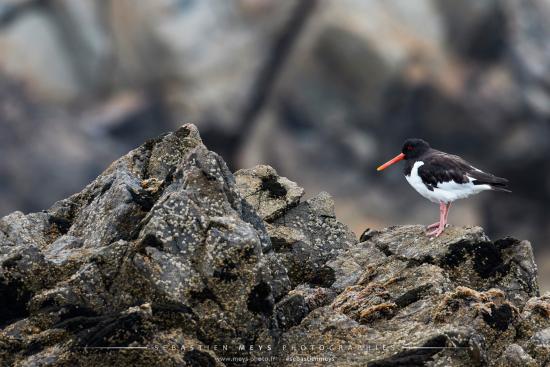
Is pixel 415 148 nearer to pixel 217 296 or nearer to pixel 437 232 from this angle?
pixel 437 232

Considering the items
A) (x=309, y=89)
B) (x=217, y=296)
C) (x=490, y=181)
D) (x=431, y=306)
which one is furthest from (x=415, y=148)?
(x=309, y=89)

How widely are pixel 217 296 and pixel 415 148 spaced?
9802 mm

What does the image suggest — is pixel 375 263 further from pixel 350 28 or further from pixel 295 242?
pixel 350 28

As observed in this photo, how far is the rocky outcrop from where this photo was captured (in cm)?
1592

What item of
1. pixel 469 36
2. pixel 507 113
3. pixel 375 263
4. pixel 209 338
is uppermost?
pixel 469 36

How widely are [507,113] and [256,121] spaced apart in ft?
61.1

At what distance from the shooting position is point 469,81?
80.0m

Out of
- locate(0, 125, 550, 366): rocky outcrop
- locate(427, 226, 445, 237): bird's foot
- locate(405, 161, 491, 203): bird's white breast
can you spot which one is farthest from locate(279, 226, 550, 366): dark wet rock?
locate(405, 161, 491, 203): bird's white breast

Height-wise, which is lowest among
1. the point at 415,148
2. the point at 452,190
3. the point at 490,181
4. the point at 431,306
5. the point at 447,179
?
the point at 431,306

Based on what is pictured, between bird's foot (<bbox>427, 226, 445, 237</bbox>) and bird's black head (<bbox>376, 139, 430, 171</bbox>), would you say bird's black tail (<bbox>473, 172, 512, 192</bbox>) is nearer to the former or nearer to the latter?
bird's black head (<bbox>376, 139, 430, 171</bbox>)

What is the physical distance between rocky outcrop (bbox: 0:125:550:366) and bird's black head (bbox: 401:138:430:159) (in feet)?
17.7

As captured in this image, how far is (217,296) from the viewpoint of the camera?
1628cm

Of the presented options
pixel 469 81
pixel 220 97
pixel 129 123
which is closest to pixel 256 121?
pixel 220 97

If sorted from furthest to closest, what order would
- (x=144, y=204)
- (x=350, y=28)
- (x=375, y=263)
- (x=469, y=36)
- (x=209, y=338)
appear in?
1. (x=469, y=36)
2. (x=350, y=28)
3. (x=375, y=263)
4. (x=144, y=204)
5. (x=209, y=338)
